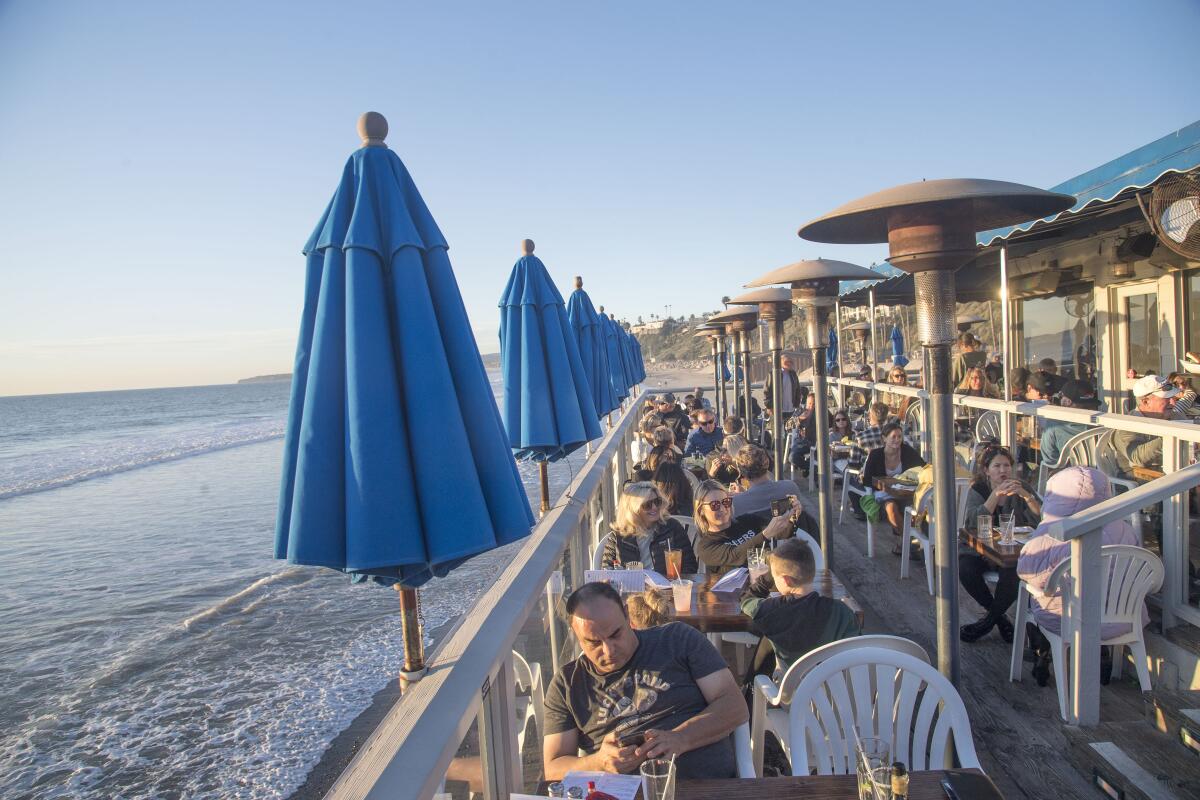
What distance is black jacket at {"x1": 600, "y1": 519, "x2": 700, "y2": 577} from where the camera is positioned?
4.27 m

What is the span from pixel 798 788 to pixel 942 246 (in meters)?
1.82

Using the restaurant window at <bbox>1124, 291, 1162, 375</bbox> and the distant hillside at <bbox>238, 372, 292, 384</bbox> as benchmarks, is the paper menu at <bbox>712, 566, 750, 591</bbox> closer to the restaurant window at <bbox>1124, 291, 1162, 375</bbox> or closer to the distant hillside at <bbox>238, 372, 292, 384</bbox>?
the restaurant window at <bbox>1124, 291, 1162, 375</bbox>

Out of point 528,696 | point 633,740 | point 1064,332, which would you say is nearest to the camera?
point 633,740

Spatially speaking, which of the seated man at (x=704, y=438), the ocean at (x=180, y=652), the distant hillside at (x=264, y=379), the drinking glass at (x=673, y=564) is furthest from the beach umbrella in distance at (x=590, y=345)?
the distant hillside at (x=264, y=379)

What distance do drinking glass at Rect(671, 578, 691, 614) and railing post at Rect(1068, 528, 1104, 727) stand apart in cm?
175

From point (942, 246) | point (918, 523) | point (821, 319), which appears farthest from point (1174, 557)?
point (942, 246)

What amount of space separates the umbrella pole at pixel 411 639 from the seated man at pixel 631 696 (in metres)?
0.62

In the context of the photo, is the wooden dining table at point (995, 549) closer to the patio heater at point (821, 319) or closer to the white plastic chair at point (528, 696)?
the patio heater at point (821, 319)

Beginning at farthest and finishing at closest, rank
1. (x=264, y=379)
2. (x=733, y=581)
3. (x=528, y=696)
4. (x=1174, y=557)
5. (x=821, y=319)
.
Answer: (x=264, y=379)
(x=821, y=319)
(x=733, y=581)
(x=1174, y=557)
(x=528, y=696)

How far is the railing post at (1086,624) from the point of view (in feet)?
10.6

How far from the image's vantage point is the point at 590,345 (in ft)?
24.0

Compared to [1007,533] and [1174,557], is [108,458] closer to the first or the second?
[1007,533]

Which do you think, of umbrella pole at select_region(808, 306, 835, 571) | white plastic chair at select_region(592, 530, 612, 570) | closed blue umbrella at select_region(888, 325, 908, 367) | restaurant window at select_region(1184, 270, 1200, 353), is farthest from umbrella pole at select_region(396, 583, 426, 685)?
closed blue umbrella at select_region(888, 325, 908, 367)

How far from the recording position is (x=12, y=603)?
1125 cm
